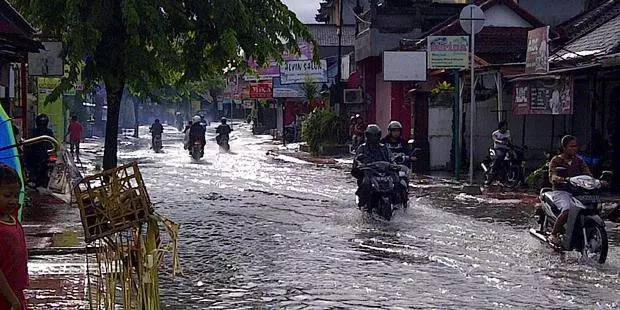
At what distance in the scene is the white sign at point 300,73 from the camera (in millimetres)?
42656

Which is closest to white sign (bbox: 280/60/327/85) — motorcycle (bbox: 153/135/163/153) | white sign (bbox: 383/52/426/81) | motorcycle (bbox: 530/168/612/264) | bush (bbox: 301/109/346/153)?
motorcycle (bbox: 153/135/163/153)

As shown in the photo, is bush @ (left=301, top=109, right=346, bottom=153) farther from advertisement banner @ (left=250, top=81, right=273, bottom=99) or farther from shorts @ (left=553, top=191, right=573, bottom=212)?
shorts @ (left=553, top=191, right=573, bottom=212)

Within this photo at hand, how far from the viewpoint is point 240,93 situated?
64375mm

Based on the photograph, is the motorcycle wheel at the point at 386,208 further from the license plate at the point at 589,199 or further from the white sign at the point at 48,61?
the white sign at the point at 48,61

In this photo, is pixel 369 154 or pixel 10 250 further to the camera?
pixel 369 154

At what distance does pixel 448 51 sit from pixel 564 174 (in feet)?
30.8

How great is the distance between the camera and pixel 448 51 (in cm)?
1983

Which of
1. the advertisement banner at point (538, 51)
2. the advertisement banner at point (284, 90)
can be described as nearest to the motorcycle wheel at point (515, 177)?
the advertisement banner at point (538, 51)

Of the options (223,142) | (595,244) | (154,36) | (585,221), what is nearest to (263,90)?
(223,142)

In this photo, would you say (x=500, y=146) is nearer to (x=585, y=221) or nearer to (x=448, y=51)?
(x=448, y=51)

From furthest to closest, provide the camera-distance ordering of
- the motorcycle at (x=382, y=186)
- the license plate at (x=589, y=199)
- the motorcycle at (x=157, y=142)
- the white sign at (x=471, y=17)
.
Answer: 1. the motorcycle at (x=157, y=142)
2. the white sign at (x=471, y=17)
3. the motorcycle at (x=382, y=186)
4. the license plate at (x=589, y=199)

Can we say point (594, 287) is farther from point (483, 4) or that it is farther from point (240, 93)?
point (240, 93)

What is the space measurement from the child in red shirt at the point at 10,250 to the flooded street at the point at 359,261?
341cm

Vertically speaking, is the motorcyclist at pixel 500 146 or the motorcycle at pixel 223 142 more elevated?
the motorcyclist at pixel 500 146
